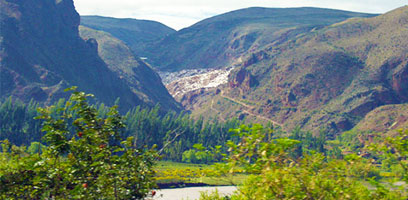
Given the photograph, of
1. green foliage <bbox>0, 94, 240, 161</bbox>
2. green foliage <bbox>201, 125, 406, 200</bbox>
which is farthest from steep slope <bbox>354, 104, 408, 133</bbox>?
green foliage <bbox>201, 125, 406, 200</bbox>

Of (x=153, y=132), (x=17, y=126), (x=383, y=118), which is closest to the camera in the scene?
(x=17, y=126)

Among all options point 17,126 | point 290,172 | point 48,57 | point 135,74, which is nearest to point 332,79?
point 135,74

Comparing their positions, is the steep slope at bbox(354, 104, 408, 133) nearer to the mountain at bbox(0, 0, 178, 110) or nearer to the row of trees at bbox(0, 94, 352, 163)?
the row of trees at bbox(0, 94, 352, 163)

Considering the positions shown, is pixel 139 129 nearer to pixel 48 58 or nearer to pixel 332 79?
pixel 48 58

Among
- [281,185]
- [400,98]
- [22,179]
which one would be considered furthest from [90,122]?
[400,98]

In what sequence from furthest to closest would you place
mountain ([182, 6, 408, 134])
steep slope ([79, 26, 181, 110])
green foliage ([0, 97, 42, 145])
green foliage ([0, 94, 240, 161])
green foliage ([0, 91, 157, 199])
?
steep slope ([79, 26, 181, 110]) → mountain ([182, 6, 408, 134]) → green foliage ([0, 94, 240, 161]) → green foliage ([0, 97, 42, 145]) → green foliage ([0, 91, 157, 199])

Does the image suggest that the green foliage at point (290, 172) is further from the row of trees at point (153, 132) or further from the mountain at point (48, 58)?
the mountain at point (48, 58)
